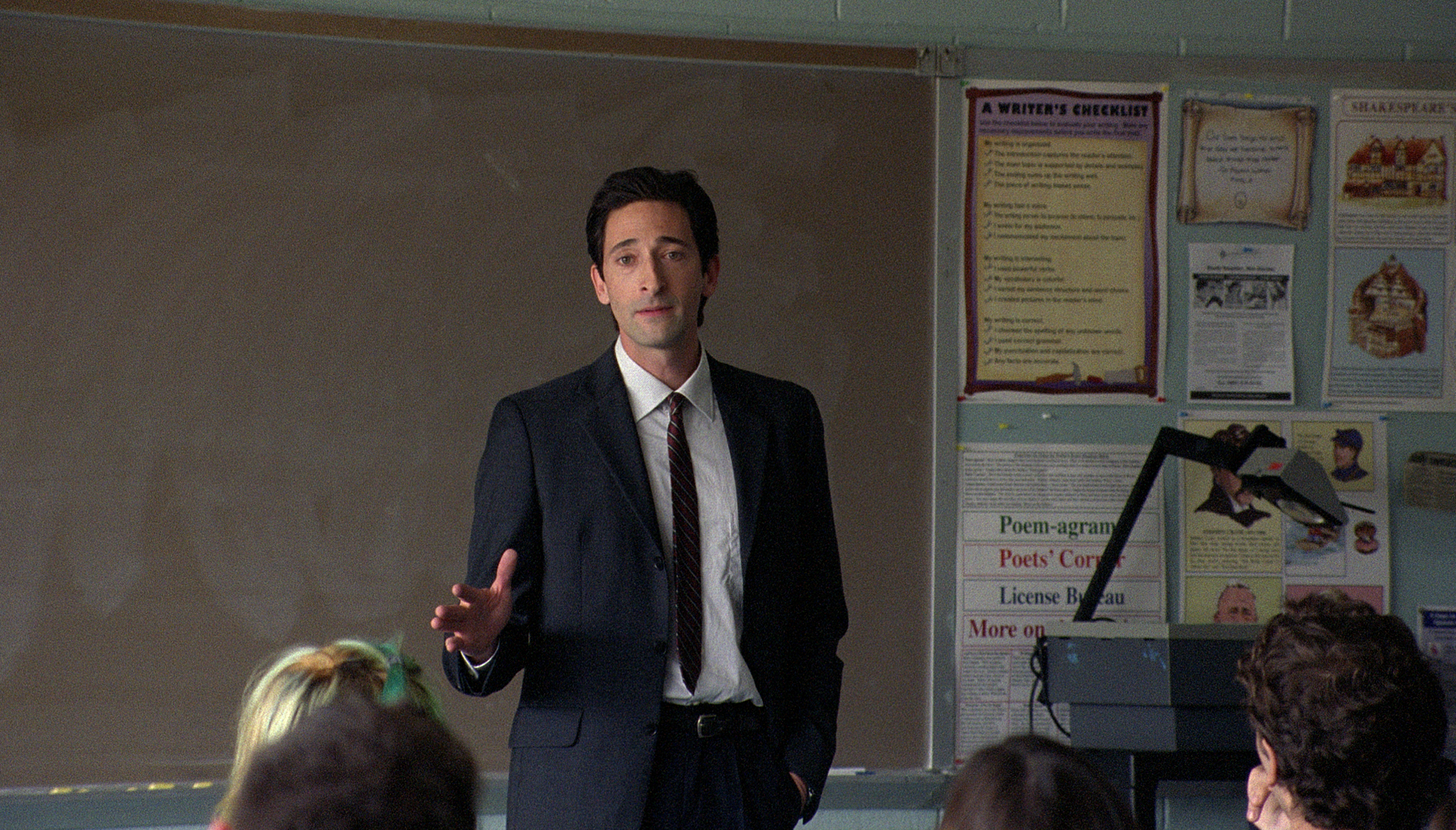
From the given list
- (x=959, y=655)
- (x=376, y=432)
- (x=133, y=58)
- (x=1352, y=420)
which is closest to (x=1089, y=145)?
(x=1352, y=420)

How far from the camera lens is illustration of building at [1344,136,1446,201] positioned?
277 cm

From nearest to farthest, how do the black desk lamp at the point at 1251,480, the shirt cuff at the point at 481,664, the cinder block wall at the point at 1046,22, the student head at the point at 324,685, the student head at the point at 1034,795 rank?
the student head at the point at 1034,795, the student head at the point at 324,685, the shirt cuff at the point at 481,664, the black desk lamp at the point at 1251,480, the cinder block wall at the point at 1046,22

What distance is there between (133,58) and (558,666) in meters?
1.73

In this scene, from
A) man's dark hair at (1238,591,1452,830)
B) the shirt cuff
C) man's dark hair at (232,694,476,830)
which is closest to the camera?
man's dark hair at (232,694,476,830)

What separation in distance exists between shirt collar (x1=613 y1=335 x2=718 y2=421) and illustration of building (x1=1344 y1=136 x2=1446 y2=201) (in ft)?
6.11

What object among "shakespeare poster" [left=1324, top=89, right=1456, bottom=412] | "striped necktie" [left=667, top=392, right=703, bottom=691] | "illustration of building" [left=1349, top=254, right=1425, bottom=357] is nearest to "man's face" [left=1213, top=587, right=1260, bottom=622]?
"shakespeare poster" [left=1324, top=89, right=1456, bottom=412]

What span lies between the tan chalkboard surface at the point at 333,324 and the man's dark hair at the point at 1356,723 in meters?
1.41

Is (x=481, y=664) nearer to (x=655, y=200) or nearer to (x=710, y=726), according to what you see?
(x=710, y=726)

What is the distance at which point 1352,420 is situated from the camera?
9.00 ft

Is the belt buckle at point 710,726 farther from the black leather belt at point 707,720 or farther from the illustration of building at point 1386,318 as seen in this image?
the illustration of building at point 1386,318

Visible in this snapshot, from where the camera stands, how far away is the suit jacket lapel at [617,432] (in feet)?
5.70

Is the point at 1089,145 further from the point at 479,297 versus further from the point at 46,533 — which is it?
the point at 46,533

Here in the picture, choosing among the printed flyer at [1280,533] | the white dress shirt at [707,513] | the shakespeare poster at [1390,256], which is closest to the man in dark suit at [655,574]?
the white dress shirt at [707,513]

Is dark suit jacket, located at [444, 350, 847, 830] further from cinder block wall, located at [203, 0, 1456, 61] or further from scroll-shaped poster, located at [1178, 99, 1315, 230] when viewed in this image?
scroll-shaped poster, located at [1178, 99, 1315, 230]
